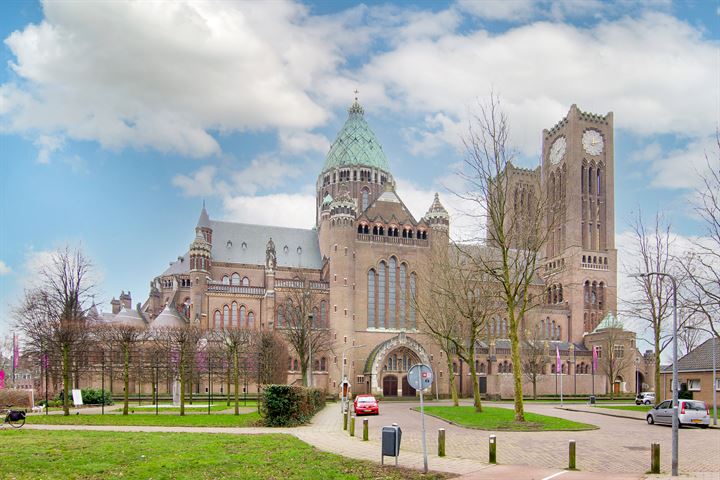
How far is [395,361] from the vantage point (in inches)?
3206

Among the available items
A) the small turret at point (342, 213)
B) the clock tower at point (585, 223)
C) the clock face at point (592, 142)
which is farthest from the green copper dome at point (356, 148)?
the clock face at point (592, 142)

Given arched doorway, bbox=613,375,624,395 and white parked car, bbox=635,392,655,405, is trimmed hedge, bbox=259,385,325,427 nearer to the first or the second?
white parked car, bbox=635,392,655,405

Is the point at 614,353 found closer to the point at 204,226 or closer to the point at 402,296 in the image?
the point at 402,296

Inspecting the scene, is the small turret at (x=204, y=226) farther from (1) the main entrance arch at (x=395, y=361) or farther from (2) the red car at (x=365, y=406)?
(2) the red car at (x=365, y=406)

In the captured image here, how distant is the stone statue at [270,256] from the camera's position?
278 feet

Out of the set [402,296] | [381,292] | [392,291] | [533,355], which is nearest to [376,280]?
[381,292]

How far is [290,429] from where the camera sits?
3022cm

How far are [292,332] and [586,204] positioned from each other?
60026mm

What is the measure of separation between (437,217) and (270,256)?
909 inches

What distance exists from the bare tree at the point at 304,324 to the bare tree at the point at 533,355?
23.8 meters

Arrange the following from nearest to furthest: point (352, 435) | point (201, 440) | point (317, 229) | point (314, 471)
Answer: point (314, 471) < point (201, 440) < point (352, 435) < point (317, 229)

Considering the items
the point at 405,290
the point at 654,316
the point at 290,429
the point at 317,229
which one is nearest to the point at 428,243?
the point at 405,290

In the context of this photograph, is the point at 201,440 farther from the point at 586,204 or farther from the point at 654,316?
the point at 586,204

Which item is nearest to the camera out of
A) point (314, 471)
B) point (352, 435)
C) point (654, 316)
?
point (314, 471)
